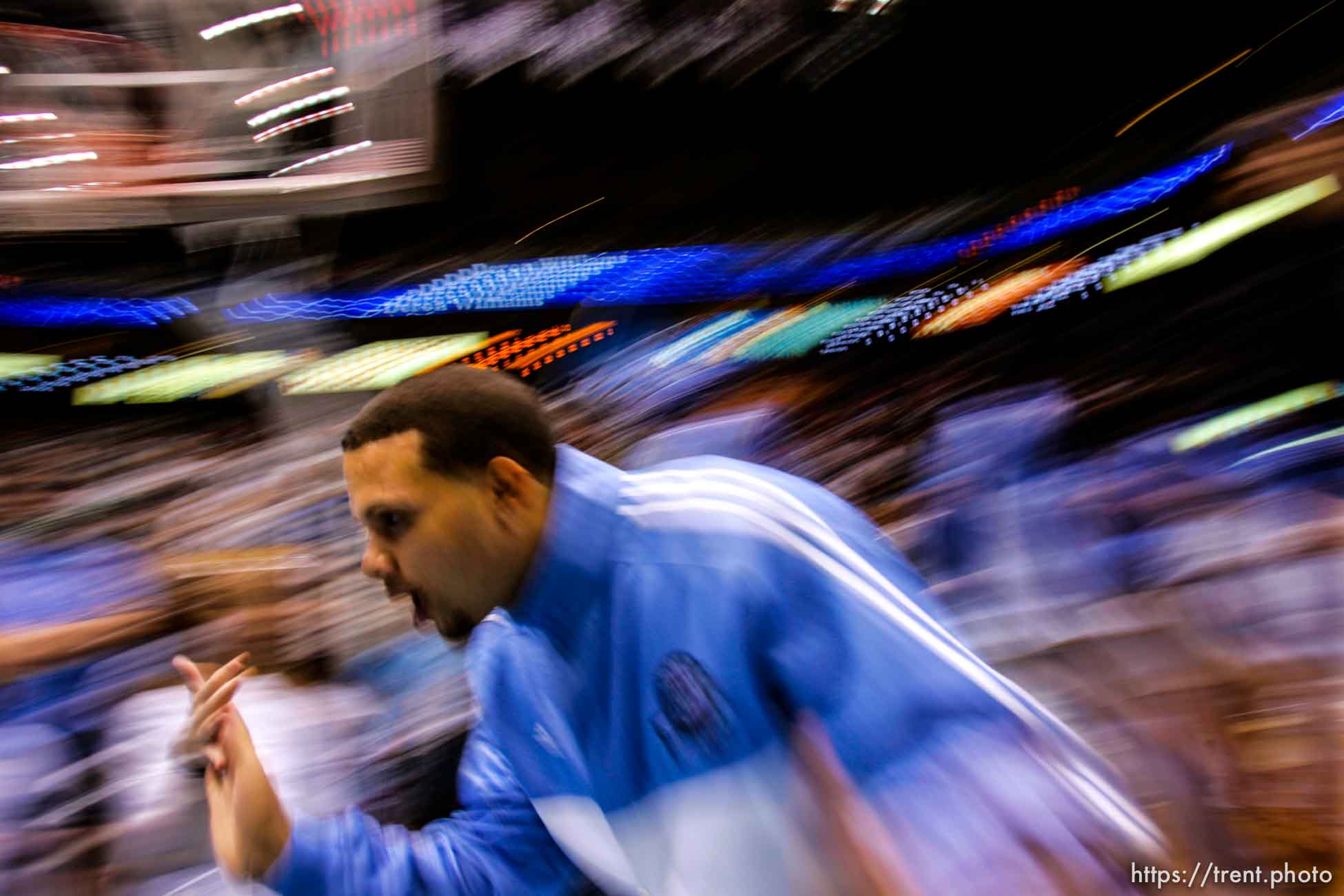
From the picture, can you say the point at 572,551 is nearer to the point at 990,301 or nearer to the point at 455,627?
the point at 455,627

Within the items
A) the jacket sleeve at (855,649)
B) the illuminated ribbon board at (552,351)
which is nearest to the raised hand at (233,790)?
the jacket sleeve at (855,649)

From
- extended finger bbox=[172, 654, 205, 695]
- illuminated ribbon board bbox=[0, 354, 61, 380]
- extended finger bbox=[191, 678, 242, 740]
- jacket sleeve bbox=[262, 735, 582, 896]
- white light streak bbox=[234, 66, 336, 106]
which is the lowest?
jacket sleeve bbox=[262, 735, 582, 896]

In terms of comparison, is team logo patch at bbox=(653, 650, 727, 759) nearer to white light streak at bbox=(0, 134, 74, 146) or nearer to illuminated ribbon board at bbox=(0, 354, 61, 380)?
white light streak at bbox=(0, 134, 74, 146)

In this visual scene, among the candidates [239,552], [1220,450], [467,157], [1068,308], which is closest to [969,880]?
[239,552]

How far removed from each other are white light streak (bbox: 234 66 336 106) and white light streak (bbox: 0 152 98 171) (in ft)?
1.38

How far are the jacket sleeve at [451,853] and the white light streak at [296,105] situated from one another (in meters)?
2.00

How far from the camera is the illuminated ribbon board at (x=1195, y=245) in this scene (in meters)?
4.82

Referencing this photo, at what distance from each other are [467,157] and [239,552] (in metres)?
2.71

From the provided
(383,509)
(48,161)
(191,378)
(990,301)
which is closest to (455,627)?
(383,509)

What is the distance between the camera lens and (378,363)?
3.59 metres

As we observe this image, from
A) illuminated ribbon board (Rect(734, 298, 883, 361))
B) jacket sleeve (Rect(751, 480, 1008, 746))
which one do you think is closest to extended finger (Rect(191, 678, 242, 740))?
jacket sleeve (Rect(751, 480, 1008, 746))

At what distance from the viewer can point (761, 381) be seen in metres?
4.26

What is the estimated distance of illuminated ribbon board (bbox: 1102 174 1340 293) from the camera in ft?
15.8

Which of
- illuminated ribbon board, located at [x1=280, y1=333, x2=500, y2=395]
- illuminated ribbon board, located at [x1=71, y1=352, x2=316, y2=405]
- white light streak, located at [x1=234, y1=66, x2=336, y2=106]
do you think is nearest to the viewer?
white light streak, located at [x1=234, y1=66, x2=336, y2=106]
